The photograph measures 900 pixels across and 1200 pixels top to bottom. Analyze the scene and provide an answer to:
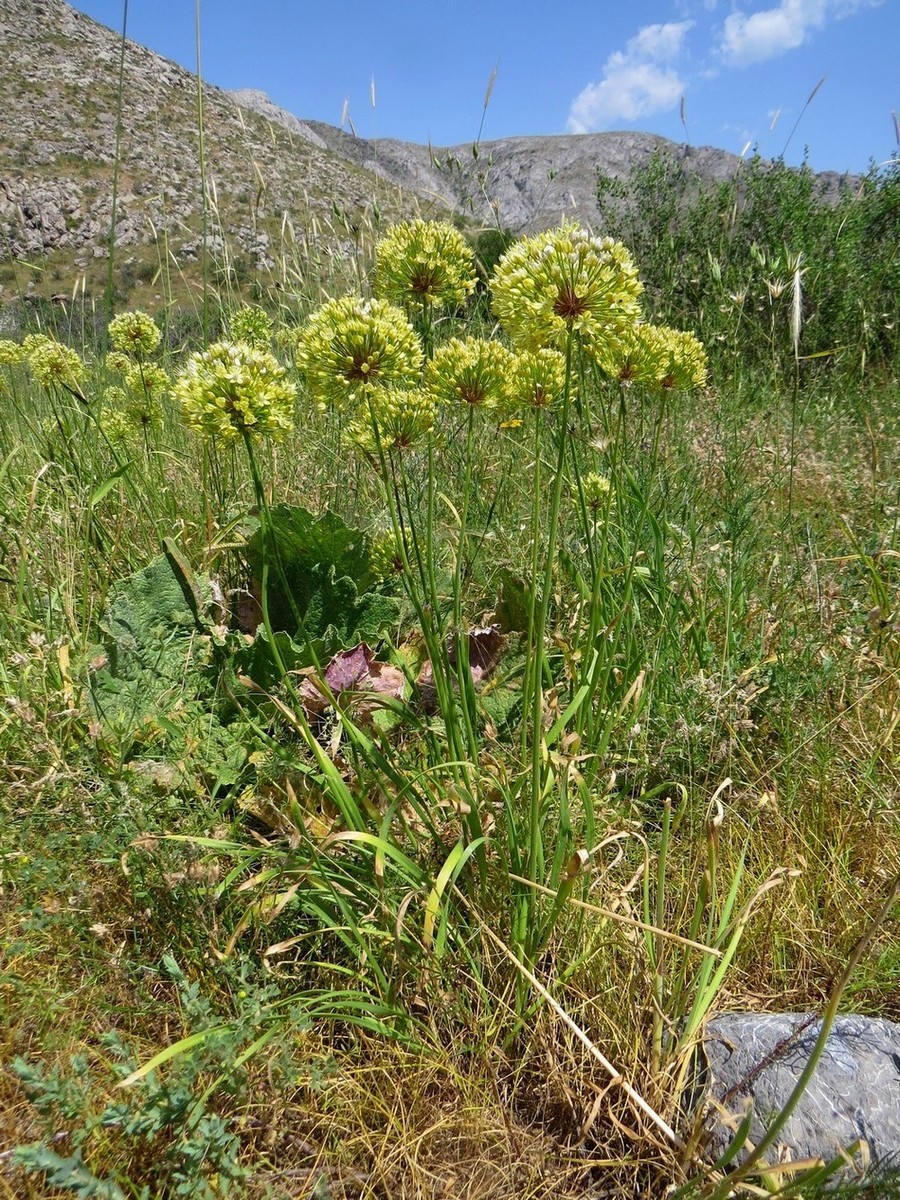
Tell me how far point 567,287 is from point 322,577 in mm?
1326

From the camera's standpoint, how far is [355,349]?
161cm

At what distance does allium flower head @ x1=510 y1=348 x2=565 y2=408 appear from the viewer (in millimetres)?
1836

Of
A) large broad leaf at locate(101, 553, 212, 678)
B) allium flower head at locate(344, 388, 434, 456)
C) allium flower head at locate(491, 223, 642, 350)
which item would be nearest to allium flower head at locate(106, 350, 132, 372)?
large broad leaf at locate(101, 553, 212, 678)

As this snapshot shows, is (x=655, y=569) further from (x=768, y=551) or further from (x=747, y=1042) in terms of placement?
(x=747, y=1042)

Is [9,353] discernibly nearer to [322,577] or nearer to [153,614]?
[153,614]

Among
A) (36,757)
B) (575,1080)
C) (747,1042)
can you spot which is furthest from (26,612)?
(747,1042)

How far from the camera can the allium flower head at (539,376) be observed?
1.84m

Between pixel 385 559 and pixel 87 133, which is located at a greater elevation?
pixel 87 133

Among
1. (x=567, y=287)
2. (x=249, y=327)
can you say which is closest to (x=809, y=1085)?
(x=567, y=287)

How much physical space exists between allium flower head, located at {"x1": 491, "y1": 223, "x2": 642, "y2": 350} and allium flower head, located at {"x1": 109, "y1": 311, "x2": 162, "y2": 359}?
269cm

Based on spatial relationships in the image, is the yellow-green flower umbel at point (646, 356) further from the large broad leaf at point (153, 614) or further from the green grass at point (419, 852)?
the large broad leaf at point (153, 614)

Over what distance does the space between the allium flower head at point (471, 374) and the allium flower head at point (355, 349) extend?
8 centimetres

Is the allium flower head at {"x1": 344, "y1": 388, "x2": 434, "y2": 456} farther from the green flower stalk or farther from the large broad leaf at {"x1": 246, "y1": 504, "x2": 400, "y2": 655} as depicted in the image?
the green flower stalk

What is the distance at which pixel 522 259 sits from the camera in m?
1.42
